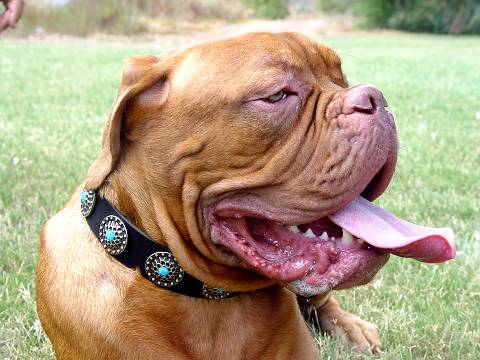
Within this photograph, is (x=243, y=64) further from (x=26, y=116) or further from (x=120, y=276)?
(x=26, y=116)

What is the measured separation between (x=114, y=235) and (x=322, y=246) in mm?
→ 682

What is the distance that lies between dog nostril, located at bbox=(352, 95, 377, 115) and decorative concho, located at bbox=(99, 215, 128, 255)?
0.85 metres

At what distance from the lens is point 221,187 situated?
2.31m

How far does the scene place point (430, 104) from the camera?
392 inches

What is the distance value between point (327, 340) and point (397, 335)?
1.04ft

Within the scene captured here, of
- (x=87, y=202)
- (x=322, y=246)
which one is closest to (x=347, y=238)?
(x=322, y=246)

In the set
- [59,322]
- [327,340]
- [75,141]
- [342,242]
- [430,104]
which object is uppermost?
[342,242]

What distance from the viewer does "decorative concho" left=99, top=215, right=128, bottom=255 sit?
2389mm

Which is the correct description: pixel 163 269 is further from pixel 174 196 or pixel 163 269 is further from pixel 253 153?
pixel 253 153

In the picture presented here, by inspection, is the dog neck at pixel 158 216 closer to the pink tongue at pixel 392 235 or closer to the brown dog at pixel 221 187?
the brown dog at pixel 221 187

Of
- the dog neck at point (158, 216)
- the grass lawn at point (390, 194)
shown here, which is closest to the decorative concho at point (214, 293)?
the dog neck at point (158, 216)

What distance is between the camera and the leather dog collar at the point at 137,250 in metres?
2.39

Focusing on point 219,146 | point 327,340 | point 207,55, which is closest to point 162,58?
point 207,55

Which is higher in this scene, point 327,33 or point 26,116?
point 26,116
